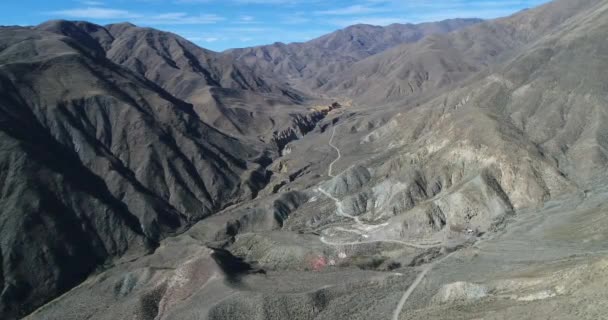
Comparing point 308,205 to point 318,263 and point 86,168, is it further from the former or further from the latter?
point 86,168

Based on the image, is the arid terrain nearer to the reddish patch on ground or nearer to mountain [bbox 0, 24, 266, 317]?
the reddish patch on ground

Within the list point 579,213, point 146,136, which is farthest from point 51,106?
point 579,213

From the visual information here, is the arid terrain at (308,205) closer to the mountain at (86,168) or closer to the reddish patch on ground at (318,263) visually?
the reddish patch on ground at (318,263)

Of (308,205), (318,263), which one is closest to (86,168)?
Answer: (308,205)

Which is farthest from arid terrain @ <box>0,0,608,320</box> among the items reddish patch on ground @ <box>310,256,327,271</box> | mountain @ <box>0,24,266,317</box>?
mountain @ <box>0,24,266,317</box>

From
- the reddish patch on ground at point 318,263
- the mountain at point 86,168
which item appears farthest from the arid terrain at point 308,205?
the mountain at point 86,168

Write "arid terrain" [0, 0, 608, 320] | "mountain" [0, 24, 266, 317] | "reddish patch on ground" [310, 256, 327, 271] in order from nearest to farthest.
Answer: "arid terrain" [0, 0, 608, 320] → "reddish patch on ground" [310, 256, 327, 271] → "mountain" [0, 24, 266, 317]

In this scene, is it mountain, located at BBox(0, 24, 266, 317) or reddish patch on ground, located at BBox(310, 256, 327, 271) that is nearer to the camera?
reddish patch on ground, located at BBox(310, 256, 327, 271)

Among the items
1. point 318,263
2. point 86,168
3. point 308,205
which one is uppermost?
point 86,168

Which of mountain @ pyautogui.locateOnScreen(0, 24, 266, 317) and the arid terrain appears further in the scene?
mountain @ pyautogui.locateOnScreen(0, 24, 266, 317)

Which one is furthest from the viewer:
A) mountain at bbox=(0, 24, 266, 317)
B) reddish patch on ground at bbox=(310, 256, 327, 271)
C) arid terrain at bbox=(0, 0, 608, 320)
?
mountain at bbox=(0, 24, 266, 317)
